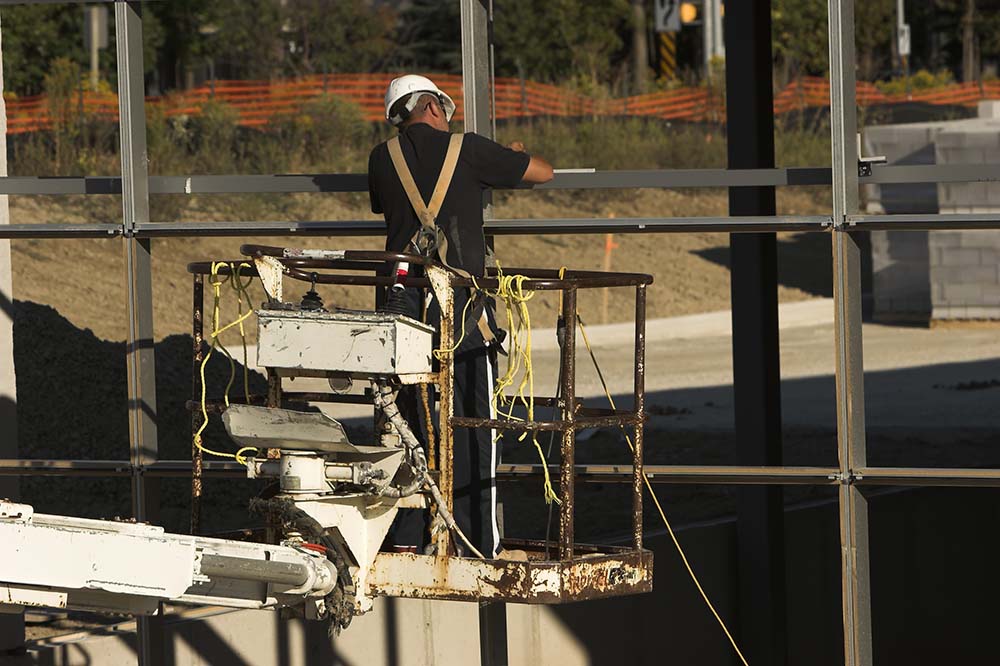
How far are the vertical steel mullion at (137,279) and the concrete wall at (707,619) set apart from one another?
50.1 inches

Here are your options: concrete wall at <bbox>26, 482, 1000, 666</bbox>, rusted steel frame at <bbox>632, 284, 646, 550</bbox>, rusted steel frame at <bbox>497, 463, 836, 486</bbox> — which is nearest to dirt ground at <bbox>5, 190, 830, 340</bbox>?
concrete wall at <bbox>26, 482, 1000, 666</bbox>

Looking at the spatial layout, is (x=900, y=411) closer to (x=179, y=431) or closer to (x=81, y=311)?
(x=179, y=431)

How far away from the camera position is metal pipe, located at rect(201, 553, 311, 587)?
4754 mm

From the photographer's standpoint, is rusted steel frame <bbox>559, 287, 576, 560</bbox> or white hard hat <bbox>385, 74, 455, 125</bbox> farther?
white hard hat <bbox>385, 74, 455, 125</bbox>

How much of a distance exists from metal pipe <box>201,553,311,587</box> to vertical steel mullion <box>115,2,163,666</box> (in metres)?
1.98

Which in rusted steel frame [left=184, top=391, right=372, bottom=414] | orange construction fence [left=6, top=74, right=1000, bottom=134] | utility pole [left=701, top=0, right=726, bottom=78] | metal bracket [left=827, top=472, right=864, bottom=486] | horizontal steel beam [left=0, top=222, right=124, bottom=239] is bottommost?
metal bracket [left=827, top=472, right=864, bottom=486]

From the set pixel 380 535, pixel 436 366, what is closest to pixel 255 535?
pixel 380 535

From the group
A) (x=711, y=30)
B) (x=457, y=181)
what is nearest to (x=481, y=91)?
(x=457, y=181)

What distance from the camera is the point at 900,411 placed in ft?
62.0

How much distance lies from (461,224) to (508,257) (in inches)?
853

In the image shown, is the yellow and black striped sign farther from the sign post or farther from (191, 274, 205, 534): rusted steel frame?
(191, 274, 205, 534): rusted steel frame

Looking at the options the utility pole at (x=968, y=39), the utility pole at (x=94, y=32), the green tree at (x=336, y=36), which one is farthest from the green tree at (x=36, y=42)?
the utility pole at (x=968, y=39)

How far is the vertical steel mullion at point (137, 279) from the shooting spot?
6770 millimetres

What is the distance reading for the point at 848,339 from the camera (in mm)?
6203
